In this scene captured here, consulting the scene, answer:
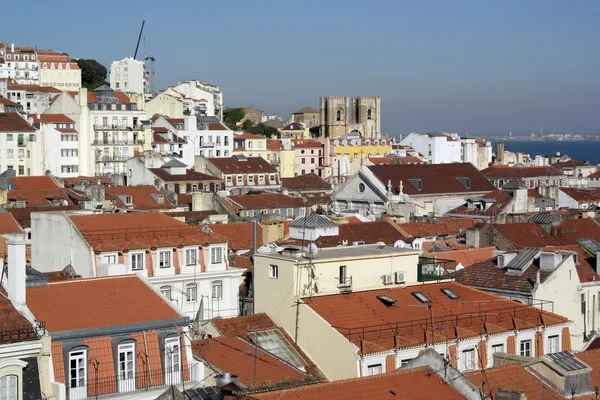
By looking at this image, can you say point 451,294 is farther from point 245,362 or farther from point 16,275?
point 16,275

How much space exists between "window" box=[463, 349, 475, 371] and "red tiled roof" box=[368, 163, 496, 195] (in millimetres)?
49964

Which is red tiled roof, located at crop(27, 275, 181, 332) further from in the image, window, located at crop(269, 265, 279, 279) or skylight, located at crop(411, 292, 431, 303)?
skylight, located at crop(411, 292, 431, 303)

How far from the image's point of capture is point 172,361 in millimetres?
24172

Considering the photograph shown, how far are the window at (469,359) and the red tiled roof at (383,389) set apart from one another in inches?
279

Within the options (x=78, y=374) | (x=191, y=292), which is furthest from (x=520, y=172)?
(x=78, y=374)

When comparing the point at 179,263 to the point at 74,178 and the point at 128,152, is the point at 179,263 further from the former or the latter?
the point at 128,152

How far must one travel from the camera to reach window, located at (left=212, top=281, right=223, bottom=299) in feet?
126

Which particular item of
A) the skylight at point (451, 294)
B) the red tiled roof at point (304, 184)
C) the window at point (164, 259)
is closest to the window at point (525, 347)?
the skylight at point (451, 294)

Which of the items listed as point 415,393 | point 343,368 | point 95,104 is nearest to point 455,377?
point 415,393

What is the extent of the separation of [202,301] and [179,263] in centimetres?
154

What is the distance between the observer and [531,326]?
29875mm

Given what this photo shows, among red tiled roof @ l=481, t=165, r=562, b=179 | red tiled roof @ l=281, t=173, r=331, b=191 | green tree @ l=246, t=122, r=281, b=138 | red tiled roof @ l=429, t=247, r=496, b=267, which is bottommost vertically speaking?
red tiled roof @ l=281, t=173, r=331, b=191

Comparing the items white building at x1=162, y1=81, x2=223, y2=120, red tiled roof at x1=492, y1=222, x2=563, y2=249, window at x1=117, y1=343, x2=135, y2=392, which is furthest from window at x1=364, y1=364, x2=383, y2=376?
white building at x1=162, y1=81, x2=223, y2=120

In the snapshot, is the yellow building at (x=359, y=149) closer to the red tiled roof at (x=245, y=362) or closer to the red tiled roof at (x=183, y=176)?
the red tiled roof at (x=183, y=176)
